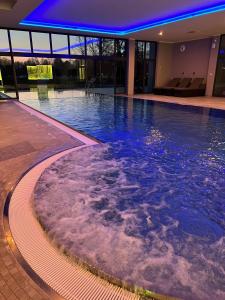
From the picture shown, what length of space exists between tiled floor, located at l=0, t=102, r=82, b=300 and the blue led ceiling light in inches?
147

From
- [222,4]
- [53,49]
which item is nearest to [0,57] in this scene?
[53,49]

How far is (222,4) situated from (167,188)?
22.2ft

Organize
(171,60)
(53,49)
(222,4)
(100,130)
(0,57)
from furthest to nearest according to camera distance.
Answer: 1. (171,60)
2. (53,49)
3. (0,57)
4. (222,4)
5. (100,130)

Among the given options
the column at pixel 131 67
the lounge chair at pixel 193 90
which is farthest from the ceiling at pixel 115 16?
the lounge chair at pixel 193 90

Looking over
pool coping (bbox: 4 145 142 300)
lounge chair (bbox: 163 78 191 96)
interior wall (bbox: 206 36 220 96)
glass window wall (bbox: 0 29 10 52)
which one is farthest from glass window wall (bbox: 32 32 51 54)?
pool coping (bbox: 4 145 142 300)

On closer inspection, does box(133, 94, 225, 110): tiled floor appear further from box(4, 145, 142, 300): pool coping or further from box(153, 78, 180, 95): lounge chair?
box(4, 145, 142, 300): pool coping

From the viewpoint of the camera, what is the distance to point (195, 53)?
1288 cm

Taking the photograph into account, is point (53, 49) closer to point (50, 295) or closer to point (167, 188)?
point (167, 188)

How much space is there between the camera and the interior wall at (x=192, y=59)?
1241 centimetres

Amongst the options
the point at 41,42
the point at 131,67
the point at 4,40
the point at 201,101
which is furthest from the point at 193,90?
the point at 4,40

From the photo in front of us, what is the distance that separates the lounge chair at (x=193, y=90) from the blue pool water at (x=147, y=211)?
829cm

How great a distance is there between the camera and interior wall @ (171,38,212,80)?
488 inches

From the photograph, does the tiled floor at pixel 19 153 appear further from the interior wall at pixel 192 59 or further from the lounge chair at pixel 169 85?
the interior wall at pixel 192 59

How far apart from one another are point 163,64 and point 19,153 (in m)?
12.7
